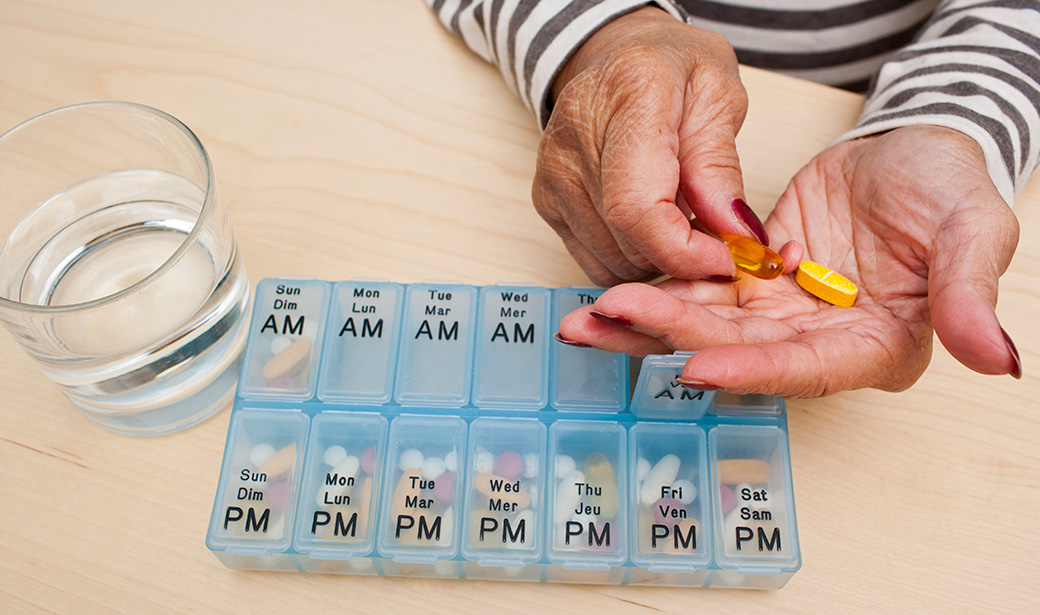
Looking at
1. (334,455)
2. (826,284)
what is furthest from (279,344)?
(826,284)

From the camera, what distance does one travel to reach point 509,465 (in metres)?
0.61

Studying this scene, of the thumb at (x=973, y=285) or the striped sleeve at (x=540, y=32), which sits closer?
the thumb at (x=973, y=285)

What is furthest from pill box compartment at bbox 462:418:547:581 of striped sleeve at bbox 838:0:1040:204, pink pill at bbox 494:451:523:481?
striped sleeve at bbox 838:0:1040:204

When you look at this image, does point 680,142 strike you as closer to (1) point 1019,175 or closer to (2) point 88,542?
(1) point 1019,175

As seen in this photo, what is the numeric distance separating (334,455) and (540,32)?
19.9 inches

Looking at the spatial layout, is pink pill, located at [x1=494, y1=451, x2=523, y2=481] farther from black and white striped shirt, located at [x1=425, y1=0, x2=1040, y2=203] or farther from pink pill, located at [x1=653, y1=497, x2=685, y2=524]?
black and white striped shirt, located at [x1=425, y1=0, x2=1040, y2=203]

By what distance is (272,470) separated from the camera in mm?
607

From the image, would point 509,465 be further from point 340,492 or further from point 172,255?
point 172,255

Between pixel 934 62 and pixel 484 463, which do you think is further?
pixel 934 62

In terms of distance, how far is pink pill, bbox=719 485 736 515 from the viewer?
0.60 metres

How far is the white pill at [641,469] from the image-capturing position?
0.61 m

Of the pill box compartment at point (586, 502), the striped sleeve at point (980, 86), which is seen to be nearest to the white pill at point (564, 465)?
the pill box compartment at point (586, 502)

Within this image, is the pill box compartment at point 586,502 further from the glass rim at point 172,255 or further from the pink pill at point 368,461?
the glass rim at point 172,255

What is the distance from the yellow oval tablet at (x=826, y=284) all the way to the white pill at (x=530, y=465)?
1.02ft
